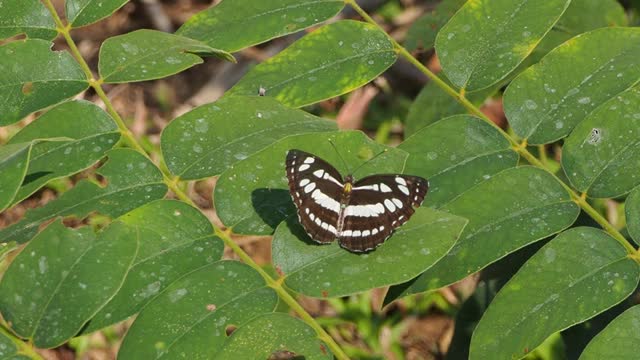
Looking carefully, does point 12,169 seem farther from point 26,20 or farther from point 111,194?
point 26,20

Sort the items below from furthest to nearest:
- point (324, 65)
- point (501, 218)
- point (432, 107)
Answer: point (432, 107)
point (324, 65)
point (501, 218)

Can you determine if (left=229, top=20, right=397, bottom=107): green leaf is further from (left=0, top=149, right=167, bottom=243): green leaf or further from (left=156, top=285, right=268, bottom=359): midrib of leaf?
(left=156, top=285, right=268, bottom=359): midrib of leaf

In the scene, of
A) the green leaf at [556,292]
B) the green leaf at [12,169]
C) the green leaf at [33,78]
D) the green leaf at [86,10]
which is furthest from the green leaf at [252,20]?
the green leaf at [556,292]

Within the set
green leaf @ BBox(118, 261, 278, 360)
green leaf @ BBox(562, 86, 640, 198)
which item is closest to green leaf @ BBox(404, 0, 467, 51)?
green leaf @ BBox(562, 86, 640, 198)

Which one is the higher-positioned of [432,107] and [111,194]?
[111,194]

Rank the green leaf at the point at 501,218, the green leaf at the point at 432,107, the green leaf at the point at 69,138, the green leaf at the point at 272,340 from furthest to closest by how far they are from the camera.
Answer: the green leaf at the point at 432,107, the green leaf at the point at 69,138, the green leaf at the point at 501,218, the green leaf at the point at 272,340

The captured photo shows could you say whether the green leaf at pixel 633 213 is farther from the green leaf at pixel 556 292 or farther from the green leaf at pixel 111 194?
the green leaf at pixel 111 194

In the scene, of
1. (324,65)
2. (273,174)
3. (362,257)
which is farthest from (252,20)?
(362,257)
